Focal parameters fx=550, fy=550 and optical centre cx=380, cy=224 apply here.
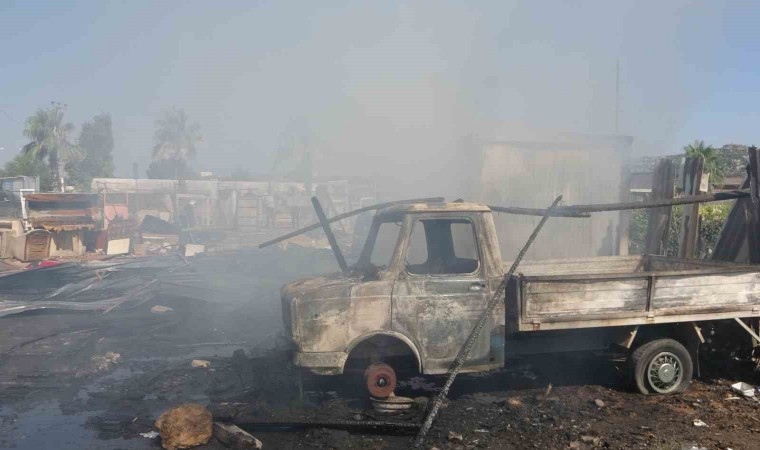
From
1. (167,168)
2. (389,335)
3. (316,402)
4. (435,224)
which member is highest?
(167,168)

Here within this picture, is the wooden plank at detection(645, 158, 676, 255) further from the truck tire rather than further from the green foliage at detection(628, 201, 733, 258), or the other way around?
the truck tire

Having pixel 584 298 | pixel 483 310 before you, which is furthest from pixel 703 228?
pixel 483 310

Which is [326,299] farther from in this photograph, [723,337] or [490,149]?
[490,149]

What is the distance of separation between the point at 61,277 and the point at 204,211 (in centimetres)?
2062

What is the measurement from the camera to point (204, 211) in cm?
3469

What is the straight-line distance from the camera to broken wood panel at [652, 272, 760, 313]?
5.62 meters

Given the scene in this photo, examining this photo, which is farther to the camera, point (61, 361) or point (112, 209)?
point (112, 209)

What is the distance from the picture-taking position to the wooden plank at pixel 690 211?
9547 millimetres

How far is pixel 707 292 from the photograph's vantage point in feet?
18.8

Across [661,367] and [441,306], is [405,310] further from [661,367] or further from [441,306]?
[661,367]

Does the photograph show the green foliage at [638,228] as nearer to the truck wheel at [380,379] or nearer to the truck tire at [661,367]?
the truck tire at [661,367]

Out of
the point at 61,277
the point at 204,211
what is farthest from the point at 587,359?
the point at 204,211

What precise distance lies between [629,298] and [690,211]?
543 cm

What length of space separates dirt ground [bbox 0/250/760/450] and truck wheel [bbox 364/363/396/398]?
217 millimetres
